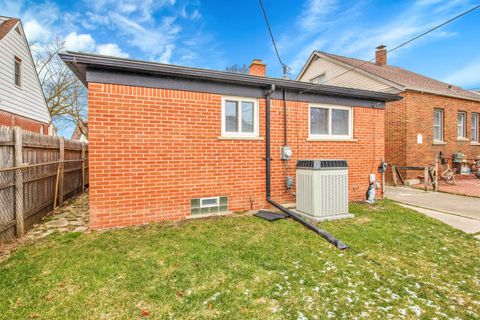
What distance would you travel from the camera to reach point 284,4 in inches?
270

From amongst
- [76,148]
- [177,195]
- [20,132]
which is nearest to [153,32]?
[76,148]

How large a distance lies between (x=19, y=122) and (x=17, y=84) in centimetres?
182

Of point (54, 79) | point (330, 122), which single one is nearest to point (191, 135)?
point (330, 122)

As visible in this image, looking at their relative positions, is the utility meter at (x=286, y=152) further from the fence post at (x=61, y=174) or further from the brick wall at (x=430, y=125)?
the brick wall at (x=430, y=125)

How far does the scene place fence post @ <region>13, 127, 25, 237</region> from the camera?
4.24 meters

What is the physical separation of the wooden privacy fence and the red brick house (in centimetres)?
124

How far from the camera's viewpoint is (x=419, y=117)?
35.4ft

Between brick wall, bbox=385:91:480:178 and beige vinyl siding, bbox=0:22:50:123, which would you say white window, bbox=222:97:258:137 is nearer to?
brick wall, bbox=385:91:480:178

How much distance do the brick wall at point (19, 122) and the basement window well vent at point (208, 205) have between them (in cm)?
954

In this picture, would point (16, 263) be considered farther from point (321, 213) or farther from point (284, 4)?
point (284, 4)

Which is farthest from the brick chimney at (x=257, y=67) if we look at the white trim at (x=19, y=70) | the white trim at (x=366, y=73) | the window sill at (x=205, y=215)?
the white trim at (x=19, y=70)

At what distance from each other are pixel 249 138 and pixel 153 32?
9.06 m

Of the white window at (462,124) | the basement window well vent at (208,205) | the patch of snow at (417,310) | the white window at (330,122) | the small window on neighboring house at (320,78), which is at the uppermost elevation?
the small window on neighboring house at (320,78)

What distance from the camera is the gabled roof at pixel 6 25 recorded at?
10.1m
